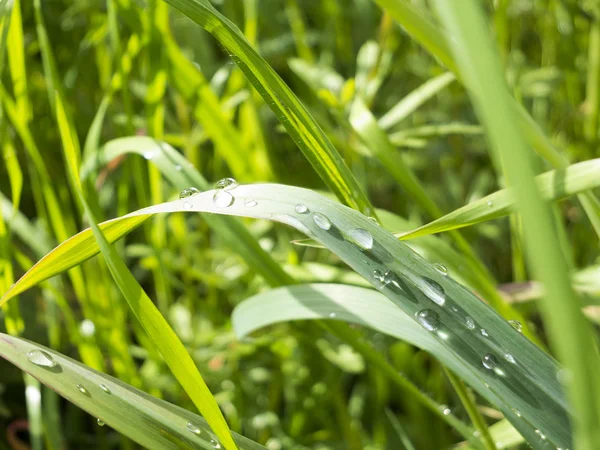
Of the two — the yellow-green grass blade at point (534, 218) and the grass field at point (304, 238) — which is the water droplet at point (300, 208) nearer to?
the grass field at point (304, 238)

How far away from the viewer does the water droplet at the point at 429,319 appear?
36 centimetres

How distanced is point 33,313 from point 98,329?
1.21 feet

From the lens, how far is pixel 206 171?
3.83ft

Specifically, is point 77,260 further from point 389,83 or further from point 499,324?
point 389,83

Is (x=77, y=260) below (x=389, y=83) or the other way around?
below

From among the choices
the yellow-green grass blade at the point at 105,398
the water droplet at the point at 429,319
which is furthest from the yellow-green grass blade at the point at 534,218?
the yellow-green grass blade at the point at 105,398

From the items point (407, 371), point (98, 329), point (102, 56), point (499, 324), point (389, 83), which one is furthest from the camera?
point (389, 83)

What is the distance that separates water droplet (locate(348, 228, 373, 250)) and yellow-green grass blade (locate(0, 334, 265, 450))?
165 millimetres

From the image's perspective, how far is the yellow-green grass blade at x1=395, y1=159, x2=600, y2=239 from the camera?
378mm

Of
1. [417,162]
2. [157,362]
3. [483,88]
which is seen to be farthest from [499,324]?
[417,162]

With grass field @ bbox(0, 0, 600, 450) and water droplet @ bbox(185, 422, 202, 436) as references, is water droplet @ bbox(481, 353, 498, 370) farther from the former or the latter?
water droplet @ bbox(185, 422, 202, 436)

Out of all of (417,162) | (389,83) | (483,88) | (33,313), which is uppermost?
(389,83)

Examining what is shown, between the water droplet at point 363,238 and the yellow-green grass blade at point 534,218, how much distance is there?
0.59ft

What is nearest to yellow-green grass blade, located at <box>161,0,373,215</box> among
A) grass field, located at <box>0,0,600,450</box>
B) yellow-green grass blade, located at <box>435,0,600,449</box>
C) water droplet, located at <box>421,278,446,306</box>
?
grass field, located at <box>0,0,600,450</box>
